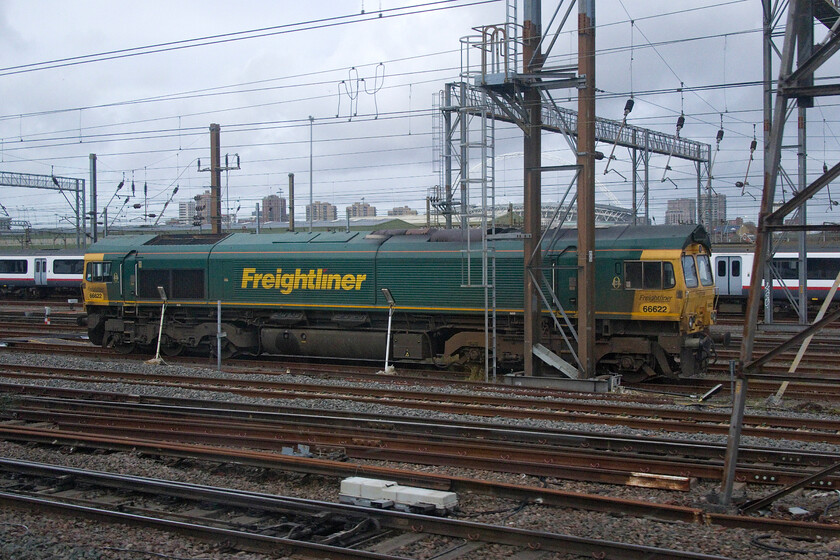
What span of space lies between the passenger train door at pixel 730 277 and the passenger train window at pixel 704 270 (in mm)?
16885

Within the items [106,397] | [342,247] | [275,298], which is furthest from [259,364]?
[106,397]

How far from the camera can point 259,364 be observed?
66.9 ft

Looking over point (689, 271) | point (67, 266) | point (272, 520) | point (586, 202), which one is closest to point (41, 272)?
point (67, 266)

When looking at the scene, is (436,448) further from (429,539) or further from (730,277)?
(730,277)

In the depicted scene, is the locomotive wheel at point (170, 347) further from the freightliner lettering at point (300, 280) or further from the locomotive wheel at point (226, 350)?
the freightliner lettering at point (300, 280)

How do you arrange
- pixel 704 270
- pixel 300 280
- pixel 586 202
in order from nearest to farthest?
pixel 586 202, pixel 704 270, pixel 300 280

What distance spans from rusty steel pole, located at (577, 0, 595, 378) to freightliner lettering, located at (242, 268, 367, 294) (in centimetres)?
591

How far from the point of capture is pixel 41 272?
46.8 meters

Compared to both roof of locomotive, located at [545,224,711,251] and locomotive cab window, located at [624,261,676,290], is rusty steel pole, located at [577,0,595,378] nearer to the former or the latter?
locomotive cab window, located at [624,261,676,290]

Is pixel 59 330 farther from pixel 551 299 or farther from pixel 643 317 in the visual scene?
pixel 643 317

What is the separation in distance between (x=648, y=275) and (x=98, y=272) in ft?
51.7

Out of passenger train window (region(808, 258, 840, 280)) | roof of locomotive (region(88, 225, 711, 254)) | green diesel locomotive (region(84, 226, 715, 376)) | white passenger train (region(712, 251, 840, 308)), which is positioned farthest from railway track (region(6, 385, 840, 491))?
passenger train window (region(808, 258, 840, 280))

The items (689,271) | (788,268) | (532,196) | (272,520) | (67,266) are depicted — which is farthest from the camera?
(67,266)

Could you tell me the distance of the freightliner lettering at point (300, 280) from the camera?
19.3 m
